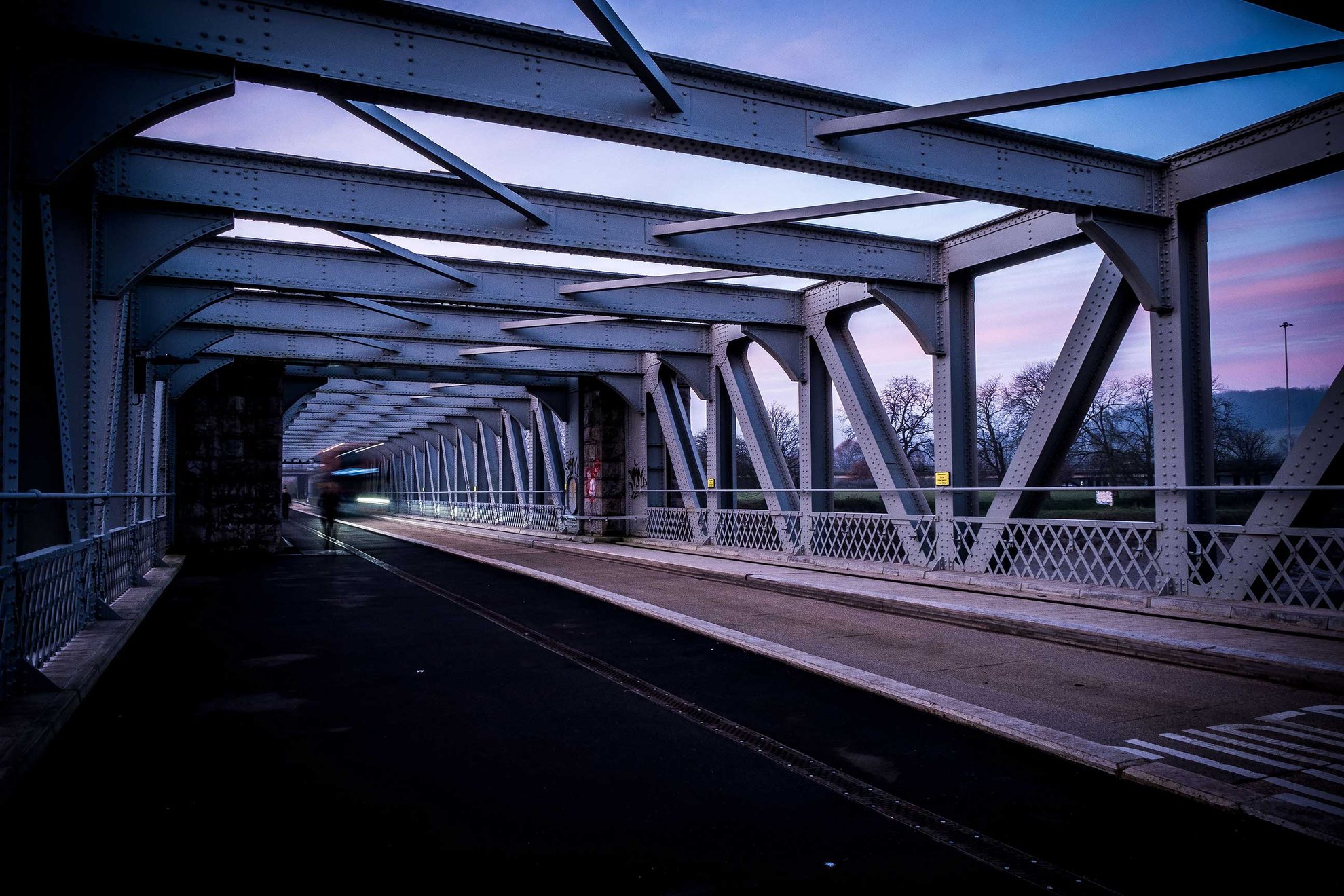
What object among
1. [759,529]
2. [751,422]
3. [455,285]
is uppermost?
[455,285]

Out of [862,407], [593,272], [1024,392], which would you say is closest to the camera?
[862,407]

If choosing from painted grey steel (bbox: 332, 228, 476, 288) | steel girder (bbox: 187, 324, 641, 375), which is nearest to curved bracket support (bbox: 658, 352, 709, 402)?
steel girder (bbox: 187, 324, 641, 375)

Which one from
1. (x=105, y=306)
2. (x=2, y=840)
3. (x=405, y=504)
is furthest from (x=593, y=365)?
(x=405, y=504)

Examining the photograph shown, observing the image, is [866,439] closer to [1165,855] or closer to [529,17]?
[529,17]

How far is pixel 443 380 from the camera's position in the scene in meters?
27.4

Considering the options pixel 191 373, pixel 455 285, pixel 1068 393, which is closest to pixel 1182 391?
pixel 1068 393

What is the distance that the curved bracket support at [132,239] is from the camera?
11258 millimetres

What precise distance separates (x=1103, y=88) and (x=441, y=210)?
8.45m

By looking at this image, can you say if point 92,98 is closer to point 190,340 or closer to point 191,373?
point 190,340

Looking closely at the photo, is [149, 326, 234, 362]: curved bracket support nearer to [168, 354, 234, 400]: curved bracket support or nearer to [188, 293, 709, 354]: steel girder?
[188, 293, 709, 354]: steel girder

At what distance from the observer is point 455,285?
55.1 feet

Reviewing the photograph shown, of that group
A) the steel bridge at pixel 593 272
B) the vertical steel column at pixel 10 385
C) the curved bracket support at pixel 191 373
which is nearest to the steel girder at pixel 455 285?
the steel bridge at pixel 593 272

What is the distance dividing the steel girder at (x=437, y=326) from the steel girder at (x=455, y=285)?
2.45 meters

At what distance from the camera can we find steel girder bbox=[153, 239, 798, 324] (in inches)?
619
